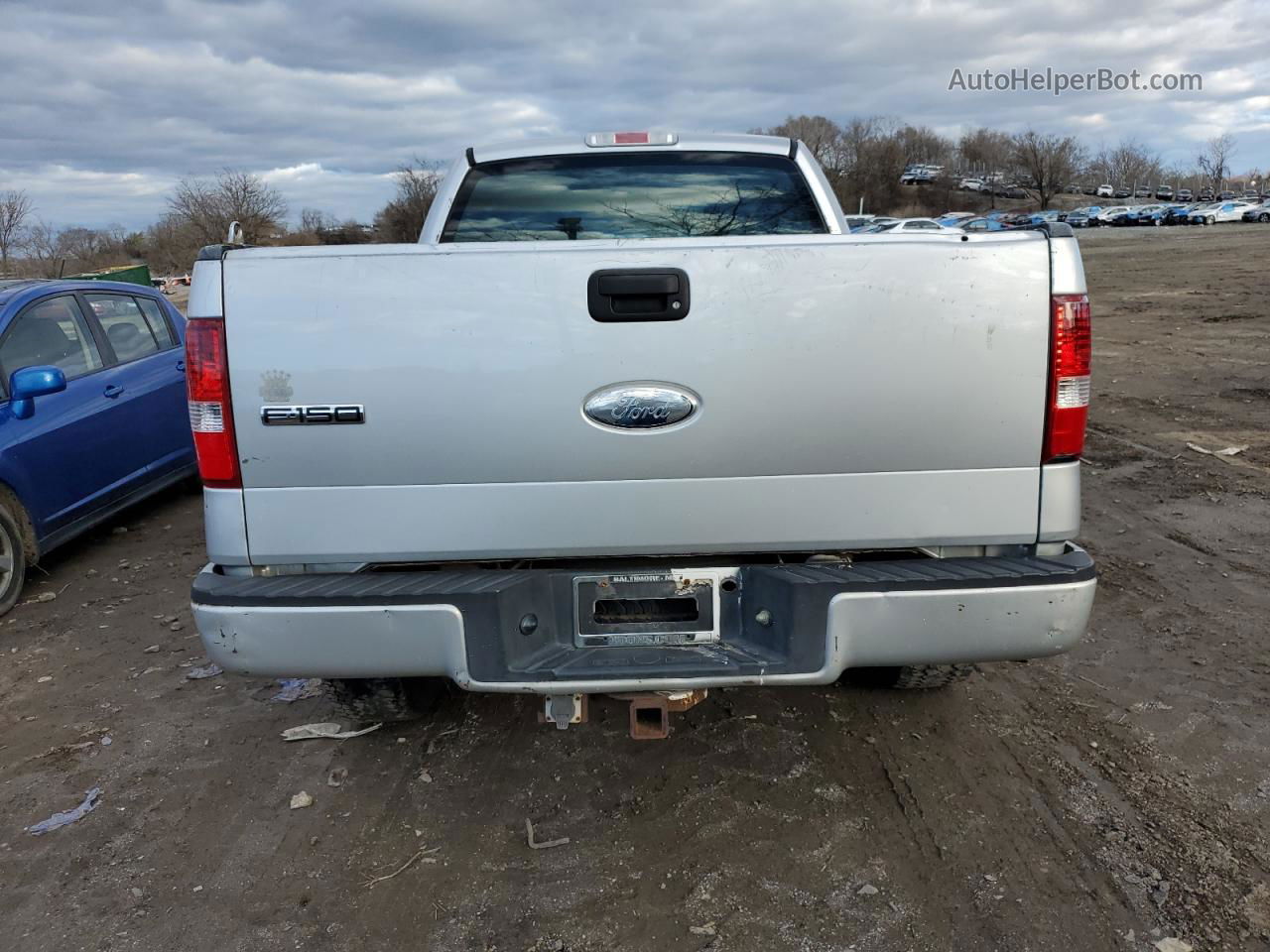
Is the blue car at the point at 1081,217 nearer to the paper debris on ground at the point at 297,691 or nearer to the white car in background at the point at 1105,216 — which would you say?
the white car in background at the point at 1105,216

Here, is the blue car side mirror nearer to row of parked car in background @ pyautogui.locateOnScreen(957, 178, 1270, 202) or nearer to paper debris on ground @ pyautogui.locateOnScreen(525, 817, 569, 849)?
paper debris on ground @ pyautogui.locateOnScreen(525, 817, 569, 849)

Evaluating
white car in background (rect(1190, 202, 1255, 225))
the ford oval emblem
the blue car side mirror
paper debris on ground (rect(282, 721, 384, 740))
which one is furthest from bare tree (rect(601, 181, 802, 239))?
white car in background (rect(1190, 202, 1255, 225))

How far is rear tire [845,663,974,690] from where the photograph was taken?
3.52 meters

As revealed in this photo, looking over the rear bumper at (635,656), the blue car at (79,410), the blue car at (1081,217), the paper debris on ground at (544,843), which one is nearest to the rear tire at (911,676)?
the rear bumper at (635,656)

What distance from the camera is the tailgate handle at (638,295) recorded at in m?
2.39

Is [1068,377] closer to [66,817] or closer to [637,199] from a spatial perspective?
[637,199]

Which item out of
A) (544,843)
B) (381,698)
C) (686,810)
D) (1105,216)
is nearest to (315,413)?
(381,698)

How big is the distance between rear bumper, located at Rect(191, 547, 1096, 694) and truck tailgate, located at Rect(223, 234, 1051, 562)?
120 mm

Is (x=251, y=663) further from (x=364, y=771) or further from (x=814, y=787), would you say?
(x=814, y=787)

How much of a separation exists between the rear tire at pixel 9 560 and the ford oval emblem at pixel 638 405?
14.0 feet

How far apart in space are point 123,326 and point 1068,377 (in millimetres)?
6438

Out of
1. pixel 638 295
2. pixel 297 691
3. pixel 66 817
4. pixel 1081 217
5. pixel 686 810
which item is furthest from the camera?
pixel 1081 217

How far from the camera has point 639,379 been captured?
8.00 feet

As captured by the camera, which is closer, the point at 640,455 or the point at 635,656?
the point at 640,455
